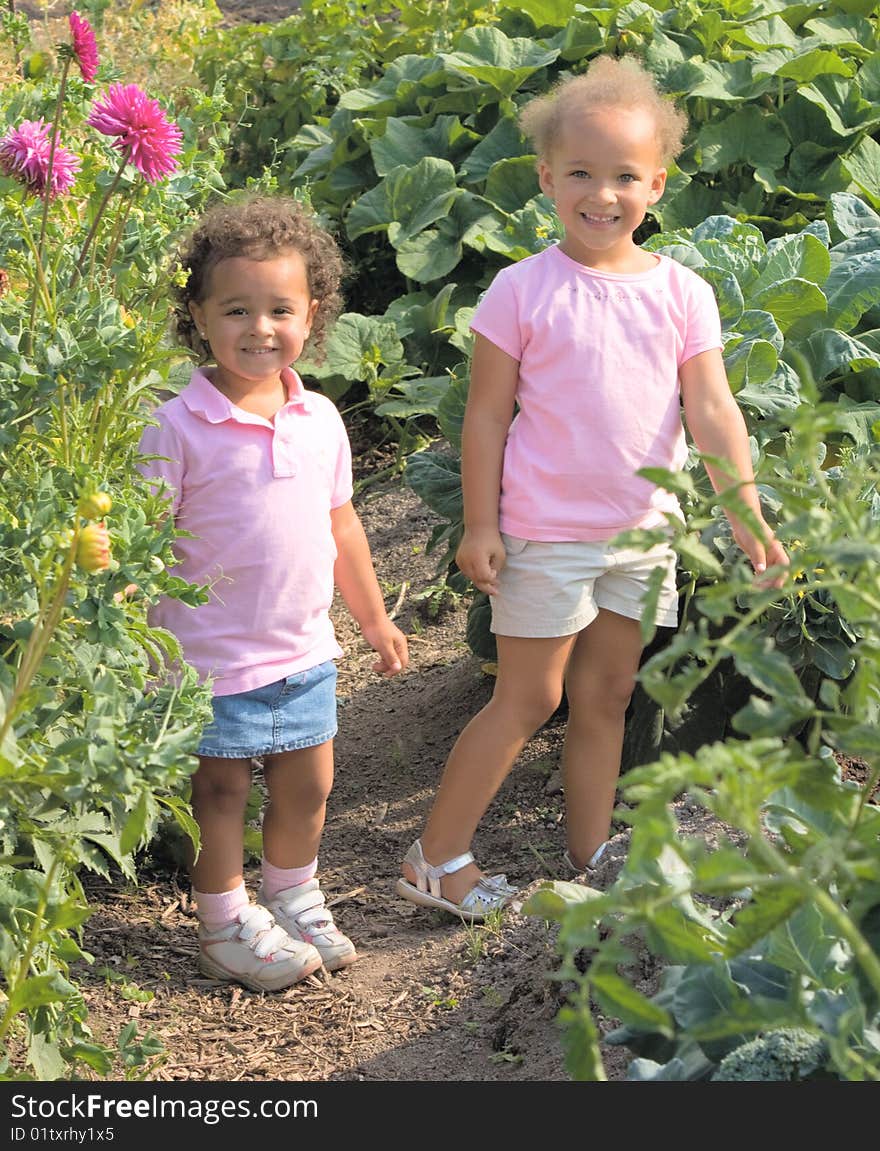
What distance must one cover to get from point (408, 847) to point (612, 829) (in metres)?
0.42

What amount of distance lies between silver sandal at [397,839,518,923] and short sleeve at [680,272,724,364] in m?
1.01

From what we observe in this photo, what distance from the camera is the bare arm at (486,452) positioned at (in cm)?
272

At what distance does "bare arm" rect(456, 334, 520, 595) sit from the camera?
2.72 m

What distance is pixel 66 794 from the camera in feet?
5.31

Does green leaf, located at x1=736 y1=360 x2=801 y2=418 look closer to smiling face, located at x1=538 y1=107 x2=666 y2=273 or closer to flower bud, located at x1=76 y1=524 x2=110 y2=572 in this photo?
smiling face, located at x1=538 y1=107 x2=666 y2=273

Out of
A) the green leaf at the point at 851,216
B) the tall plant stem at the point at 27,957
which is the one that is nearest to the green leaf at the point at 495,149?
the green leaf at the point at 851,216

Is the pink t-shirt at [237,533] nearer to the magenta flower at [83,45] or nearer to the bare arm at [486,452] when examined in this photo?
the bare arm at [486,452]

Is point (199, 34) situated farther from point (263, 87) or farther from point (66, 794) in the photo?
point (66, 794)

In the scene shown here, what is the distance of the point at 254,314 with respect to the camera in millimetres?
2605

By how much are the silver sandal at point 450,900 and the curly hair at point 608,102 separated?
131 centimetres

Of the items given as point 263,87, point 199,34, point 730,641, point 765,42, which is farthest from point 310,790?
point 199,34

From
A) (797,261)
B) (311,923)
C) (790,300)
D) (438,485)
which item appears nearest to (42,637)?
(311,923)

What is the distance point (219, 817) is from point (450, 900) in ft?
1.61

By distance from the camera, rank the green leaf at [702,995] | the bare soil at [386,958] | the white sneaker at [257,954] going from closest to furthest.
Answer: the green leaf at [702,995] → the bare soil at [386,958] → the white sneaker at [257,954]
